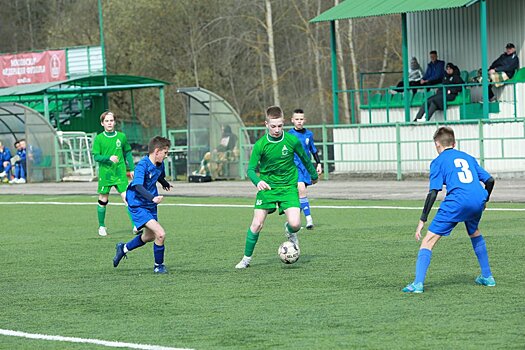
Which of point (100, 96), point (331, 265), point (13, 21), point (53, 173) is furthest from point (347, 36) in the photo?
point (331, 265)

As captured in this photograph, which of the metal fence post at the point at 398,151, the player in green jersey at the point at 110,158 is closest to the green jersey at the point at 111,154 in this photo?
the player in green jersey at the point at 110,158

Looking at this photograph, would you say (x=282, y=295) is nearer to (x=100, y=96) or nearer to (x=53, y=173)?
(x=53, y=173)

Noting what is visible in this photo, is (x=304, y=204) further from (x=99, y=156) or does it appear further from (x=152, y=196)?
(x=152, y=196)

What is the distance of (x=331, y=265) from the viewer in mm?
12266

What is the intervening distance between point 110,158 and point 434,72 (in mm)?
16311

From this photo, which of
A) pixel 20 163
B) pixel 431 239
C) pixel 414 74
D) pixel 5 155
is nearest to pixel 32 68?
pixel 5 155

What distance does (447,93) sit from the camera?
30.1m

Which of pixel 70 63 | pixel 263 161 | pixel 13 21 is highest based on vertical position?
pixel 13 21

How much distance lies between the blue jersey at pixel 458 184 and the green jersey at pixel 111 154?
8009 mm

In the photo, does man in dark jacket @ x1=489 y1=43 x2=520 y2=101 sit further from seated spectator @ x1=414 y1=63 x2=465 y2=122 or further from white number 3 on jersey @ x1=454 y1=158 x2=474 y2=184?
white number 3 on jersey @ x1=454 y1=158 x2=474 y2=184

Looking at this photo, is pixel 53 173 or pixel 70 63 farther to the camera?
pixel 70 63

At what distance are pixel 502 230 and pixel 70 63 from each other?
100 ft

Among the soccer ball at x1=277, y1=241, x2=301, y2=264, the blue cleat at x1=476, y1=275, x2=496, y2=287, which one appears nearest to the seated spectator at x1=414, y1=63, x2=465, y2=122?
the soccer ball at x1=277, y1=241, x2=301, y2=264

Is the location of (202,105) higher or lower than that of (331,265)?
higher
